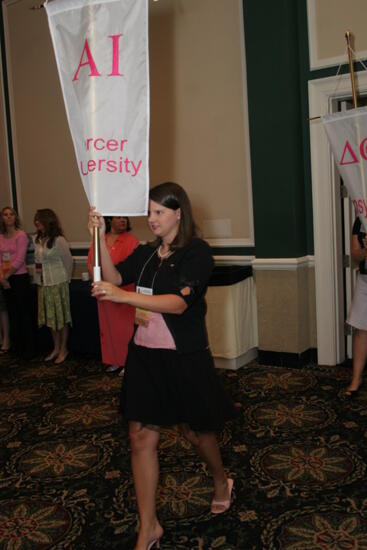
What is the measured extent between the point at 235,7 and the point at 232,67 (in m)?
0.48

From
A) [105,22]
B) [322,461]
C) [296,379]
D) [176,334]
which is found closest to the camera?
[105,22]

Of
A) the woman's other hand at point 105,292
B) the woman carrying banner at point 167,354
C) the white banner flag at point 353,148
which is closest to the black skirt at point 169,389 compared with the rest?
the woman carrying banner at point 167,354

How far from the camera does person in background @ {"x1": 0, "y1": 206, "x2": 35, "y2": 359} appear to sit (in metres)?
5.55

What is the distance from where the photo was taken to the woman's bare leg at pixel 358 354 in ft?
12.2

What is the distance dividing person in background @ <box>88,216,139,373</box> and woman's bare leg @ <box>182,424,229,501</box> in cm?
225

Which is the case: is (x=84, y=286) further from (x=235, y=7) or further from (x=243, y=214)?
(x=235, y=7)

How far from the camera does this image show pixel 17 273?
556 cm

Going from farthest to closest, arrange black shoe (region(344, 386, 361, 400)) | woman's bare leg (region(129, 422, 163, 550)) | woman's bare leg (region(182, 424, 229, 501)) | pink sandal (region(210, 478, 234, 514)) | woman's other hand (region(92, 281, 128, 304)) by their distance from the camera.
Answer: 1. black shoe (region(344, 386, 361, 400))
2. pink sandal (region(210, 478, 234, 514))
3. woman's bare leg (region(182, 424, 229, 501))
4. woman's bare leg (region(129, 422, 163, 550))
5. woman's other hand (region(92, 281, 128, 304))

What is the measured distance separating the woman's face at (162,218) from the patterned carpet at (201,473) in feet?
4.10

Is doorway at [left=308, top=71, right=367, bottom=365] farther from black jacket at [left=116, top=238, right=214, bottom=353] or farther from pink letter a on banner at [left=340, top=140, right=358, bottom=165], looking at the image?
black jacket at [left=116, top=238, right=214, bottom=353]

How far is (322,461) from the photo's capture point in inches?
113

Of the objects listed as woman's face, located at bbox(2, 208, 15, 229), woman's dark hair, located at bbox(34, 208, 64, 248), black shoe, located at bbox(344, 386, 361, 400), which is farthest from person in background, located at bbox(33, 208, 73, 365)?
Result: black shoe, located at bbox(344, 386, 361, 400)

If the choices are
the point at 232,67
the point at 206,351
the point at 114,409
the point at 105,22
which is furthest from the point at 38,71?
the point at 206,351

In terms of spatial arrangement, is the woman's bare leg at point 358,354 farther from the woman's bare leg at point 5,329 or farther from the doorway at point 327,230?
the woman's bare leg at point 5,329
